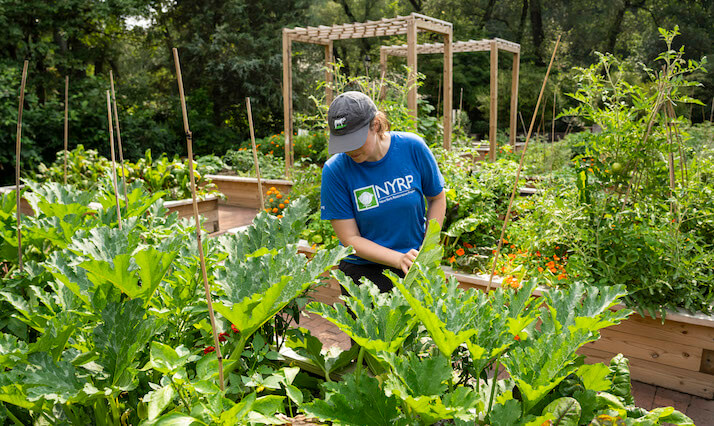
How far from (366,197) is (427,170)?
0.99 ft

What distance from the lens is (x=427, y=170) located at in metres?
2.19

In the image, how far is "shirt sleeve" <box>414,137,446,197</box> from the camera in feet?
7.13

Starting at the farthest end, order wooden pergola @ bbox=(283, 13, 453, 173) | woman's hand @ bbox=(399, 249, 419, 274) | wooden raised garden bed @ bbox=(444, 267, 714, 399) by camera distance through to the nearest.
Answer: wooden pergola @ bbox=(283, 13, 453, 173) → wooden raised garden bed @ bbox=(444, 267, 714, 399) → woman's hand @ bbox=(399, 249, 419, 274)

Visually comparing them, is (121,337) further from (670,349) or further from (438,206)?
(670,349)

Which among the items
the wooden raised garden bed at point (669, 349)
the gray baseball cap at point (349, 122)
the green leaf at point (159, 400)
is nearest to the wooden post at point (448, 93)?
the wooden raised garden bed at point (669, 349)

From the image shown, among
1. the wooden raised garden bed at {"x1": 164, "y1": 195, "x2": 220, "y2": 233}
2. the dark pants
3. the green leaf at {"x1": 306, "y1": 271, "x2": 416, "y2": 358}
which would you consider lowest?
the wooden raised garden bed at {"x1": 164, "y1": 195, "x2": 220, "y2": 233}

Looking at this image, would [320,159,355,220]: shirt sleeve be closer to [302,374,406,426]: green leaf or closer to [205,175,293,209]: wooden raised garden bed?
[302,374,406,426]: green leaf

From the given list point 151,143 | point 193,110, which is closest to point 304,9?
point 193,110

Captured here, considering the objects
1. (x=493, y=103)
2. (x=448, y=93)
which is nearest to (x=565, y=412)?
(x=448, y=93)

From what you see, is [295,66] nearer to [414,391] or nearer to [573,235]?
[573,235]

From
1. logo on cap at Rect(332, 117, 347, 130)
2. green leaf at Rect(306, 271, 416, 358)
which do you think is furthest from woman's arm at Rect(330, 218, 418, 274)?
green leaf at Rect(306, 271, 416, 358)

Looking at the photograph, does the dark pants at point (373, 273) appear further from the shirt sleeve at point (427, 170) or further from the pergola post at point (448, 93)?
the pergola post at point (448, 93)

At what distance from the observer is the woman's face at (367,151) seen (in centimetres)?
199

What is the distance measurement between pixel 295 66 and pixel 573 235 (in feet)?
43.8
